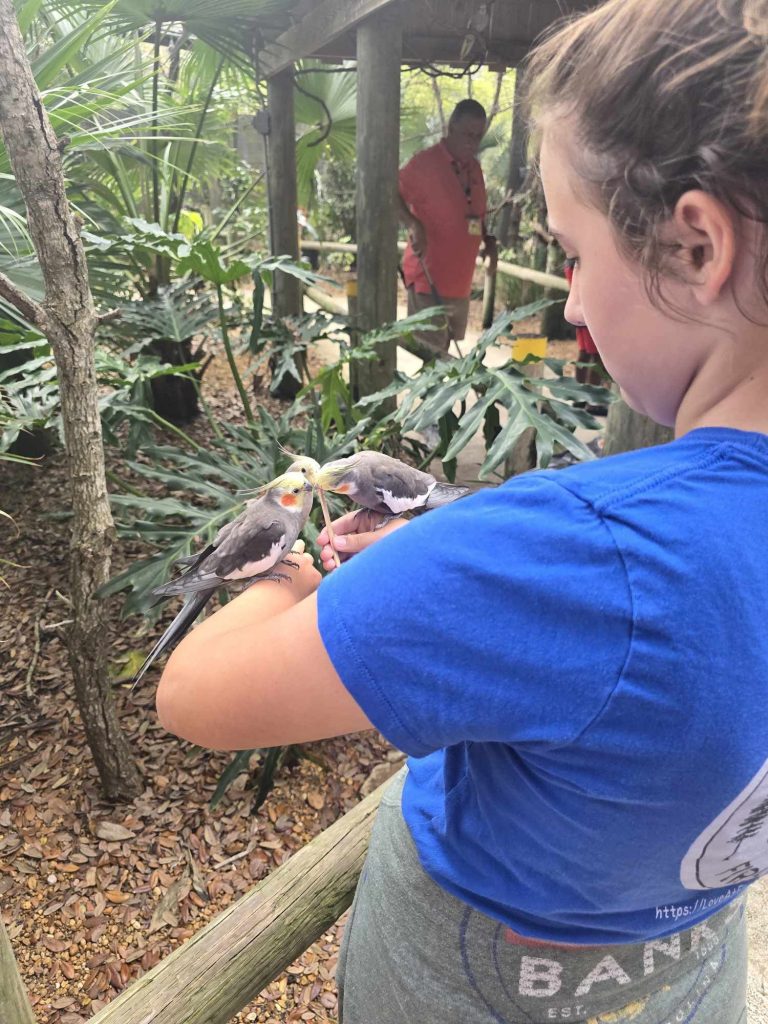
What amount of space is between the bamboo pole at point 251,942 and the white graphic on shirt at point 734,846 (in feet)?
2.47

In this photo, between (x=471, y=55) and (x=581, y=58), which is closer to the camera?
(x=581, y=58)

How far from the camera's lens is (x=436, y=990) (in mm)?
685

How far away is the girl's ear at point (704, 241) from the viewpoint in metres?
0.40

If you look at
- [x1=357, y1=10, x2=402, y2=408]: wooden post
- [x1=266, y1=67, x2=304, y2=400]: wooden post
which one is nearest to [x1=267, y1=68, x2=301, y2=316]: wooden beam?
[x1=266, y1=67, x2=304, y2=400]: wooden post

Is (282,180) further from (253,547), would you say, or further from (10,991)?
(10,991)

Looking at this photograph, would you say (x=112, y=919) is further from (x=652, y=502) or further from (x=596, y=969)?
(x=652, y=502)

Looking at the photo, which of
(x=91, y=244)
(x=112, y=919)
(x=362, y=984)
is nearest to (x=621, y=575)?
(x=362, y=984)

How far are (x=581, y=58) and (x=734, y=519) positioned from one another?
0.99 ft

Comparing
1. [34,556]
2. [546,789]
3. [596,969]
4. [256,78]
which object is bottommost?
[34,556]

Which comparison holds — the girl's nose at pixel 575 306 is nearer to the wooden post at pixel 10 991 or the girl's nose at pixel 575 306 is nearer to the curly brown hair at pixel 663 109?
the curly brown hair at pixel 663 109

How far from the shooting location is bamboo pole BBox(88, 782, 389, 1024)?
3.13ft

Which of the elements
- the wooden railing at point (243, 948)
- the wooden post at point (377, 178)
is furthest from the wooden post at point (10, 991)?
the wooden post at point (377, 178)

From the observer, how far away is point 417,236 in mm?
3766

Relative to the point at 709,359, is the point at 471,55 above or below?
above
